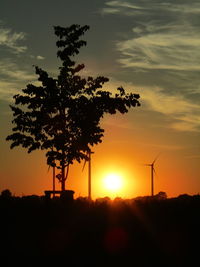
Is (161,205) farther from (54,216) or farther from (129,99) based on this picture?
(129,99)

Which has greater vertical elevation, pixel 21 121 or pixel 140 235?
pixel 21 121

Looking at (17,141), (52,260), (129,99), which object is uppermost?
(129,99)

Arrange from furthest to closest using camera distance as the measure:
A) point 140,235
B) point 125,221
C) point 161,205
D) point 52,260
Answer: point 161,205
point 125,221
point 140,235
point 52,260

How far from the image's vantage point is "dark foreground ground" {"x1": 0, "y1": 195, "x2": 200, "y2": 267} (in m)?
20.7

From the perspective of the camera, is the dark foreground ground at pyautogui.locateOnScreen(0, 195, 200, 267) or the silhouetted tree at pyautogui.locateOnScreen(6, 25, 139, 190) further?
the silhouetted tree at pyautogui.locateOnScreen(6, 25, 139, 190)

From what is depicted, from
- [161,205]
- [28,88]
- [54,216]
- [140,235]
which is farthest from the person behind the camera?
[28,88]

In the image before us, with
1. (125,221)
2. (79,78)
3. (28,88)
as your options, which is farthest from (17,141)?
(125,221)

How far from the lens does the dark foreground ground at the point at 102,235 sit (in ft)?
67.9

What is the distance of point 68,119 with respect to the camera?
39.2 meters

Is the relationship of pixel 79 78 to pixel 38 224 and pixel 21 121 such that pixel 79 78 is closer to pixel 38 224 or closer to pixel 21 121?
pixel 21 121

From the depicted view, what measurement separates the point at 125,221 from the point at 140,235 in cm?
225

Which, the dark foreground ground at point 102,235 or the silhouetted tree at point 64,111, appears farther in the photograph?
the silhouetted tree at point 64,111

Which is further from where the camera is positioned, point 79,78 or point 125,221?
point 79,78

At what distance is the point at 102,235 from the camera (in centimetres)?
2328
